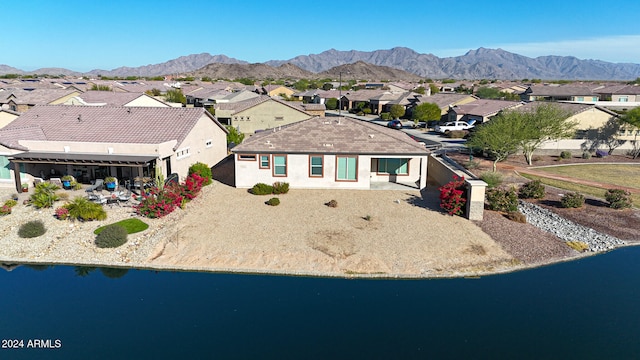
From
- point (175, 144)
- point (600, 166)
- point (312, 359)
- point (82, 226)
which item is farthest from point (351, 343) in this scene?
point (600, 166)

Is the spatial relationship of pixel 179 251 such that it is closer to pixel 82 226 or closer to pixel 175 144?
pixel 82 226

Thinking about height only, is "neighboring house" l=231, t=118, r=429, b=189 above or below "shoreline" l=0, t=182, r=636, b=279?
above

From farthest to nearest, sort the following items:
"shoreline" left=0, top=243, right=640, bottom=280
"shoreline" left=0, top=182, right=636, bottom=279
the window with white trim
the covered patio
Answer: the window with white trim, the covered patio, "shoreline" left=0, top=182, right=636, bottom=279, "shoreline" left=0, top=243, right=640, bottom=280

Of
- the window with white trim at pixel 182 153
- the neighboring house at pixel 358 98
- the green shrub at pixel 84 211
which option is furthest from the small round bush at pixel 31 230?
the neighboring house at pixel 358 98

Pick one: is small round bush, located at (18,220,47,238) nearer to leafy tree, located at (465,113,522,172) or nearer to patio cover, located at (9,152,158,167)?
patio cover, located at (9,152,158,167)

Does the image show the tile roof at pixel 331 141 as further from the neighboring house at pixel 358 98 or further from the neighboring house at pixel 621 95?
the neighboring house at pixel 621 95

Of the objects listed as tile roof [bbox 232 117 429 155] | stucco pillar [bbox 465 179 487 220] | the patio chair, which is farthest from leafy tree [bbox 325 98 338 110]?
stucco pillar [bbox 465 179 487 220]
